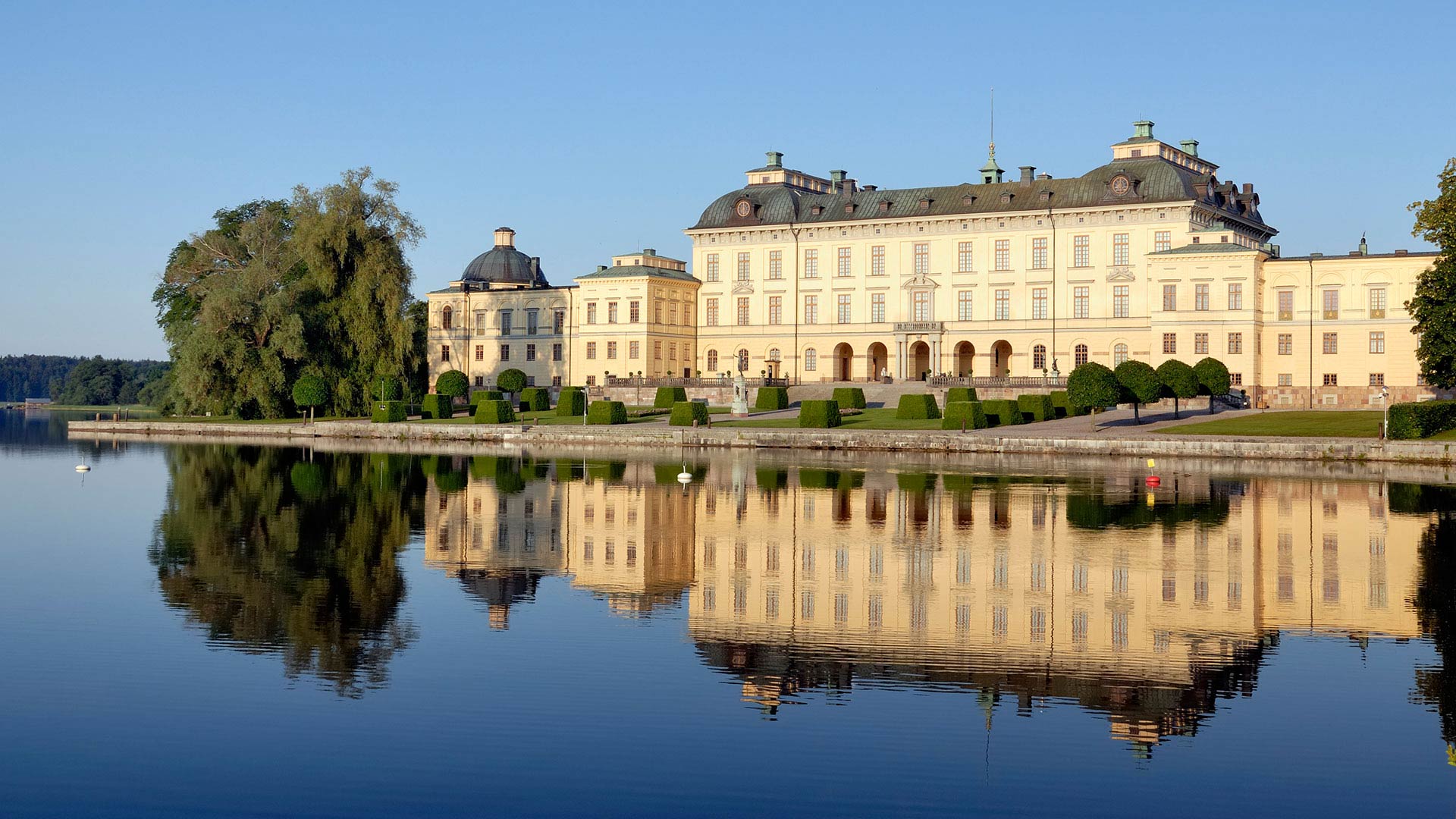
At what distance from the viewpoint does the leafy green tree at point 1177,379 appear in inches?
2153

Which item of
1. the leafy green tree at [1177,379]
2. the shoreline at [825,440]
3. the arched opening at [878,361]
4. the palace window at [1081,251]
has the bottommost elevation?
the shoreline at [825,440]

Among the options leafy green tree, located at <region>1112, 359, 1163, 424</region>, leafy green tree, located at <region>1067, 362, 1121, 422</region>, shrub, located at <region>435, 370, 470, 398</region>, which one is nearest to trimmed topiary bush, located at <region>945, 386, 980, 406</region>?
leafy green tree, located at <region>1067, 362, 1121, 422</region>

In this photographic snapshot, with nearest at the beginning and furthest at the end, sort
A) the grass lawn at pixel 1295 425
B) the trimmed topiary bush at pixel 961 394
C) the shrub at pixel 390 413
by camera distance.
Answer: the grass lawn at pixel 1295 425
the trimmed topiary bush at pixel 961 394
the shrub at pixel 390 413

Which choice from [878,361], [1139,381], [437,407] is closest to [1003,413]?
[1139,381]

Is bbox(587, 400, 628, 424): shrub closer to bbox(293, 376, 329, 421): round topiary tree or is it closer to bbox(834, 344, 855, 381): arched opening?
bbox(293, 376, 329, 421): round topiary tree

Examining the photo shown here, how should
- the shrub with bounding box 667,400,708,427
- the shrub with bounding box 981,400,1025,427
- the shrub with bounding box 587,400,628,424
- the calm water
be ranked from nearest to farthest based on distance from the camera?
the calm water → the shrub with bounding box 981,400,1025,427 → the shrub with bounding box 667,400,708,427 → the shrub with bounding box 587,400,628,424

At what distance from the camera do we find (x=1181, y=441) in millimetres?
47344

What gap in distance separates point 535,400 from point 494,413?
32.2 ft

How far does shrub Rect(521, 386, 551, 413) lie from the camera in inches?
2854

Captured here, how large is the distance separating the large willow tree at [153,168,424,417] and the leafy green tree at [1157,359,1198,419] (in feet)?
110

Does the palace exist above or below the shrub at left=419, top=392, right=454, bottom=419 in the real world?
above

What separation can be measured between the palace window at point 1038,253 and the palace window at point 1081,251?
1499 mm

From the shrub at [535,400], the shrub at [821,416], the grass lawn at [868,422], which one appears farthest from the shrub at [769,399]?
the shrub at [535,400]

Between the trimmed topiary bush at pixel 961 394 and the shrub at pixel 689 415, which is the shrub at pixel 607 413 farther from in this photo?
the trimmed topiary bush at pixel 961 394
